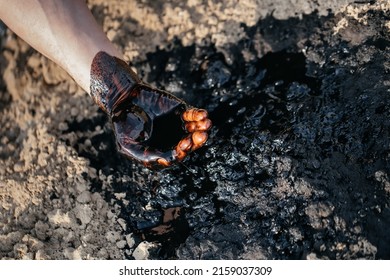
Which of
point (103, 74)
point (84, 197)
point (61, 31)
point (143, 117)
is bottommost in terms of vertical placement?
point (84, 197)

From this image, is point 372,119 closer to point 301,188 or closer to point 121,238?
point 301,188

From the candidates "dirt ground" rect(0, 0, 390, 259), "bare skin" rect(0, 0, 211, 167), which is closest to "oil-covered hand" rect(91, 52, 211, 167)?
"bare skin" rect(0, 0, 211, 167)

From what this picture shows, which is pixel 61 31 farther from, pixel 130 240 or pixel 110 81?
pixel 130 240

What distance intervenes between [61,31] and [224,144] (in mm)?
587

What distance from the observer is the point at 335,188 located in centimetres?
140

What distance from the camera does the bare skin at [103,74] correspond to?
133 centimetres

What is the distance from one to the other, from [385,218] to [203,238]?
0.49m

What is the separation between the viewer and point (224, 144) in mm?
1540

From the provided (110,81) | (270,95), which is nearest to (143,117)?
(110,81)

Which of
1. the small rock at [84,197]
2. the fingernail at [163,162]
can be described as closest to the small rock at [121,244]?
the small rock at [84,197]

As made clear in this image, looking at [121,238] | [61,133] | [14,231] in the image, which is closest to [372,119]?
[121,238]

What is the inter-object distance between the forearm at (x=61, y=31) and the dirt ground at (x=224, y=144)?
22 centimetres

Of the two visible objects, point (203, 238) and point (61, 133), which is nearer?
point (203, 238)

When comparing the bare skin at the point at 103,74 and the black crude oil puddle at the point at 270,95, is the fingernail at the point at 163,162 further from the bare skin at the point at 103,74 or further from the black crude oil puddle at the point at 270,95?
the black crude oil puddle at the point at 270,95
